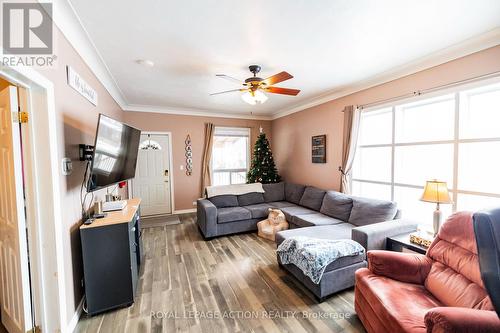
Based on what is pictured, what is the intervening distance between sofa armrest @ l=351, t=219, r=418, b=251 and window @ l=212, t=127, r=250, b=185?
3.87 meters

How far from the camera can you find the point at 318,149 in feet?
14.5

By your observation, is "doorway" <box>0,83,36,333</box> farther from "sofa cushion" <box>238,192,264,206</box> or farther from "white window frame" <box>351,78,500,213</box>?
"white window frame" <box>351,78,500,213</box>

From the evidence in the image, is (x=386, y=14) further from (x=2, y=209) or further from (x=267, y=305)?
(x=2, y=209)

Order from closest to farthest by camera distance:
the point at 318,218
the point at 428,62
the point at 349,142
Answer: the point at 428,62 < the point at 318,218 < the point at 349,142

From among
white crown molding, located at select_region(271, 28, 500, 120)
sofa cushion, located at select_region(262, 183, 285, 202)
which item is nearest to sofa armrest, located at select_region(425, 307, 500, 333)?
white crown molding, located at select_region(271, 28, 500, 120)

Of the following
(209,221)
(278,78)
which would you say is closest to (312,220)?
(209,221)

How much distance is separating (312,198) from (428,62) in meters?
2.63

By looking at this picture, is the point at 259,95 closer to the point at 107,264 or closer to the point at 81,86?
the point at 81,86

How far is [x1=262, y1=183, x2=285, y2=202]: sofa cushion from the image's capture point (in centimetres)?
481

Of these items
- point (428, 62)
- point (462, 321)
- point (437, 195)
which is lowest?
point (462, 321)

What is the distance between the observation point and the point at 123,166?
2.56m

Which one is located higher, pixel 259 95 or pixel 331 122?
pixel 259 95

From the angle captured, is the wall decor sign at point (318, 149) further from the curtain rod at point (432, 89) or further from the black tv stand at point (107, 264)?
the black tv stand at point (107, 264)

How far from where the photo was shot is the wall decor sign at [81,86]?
6.26 feet
